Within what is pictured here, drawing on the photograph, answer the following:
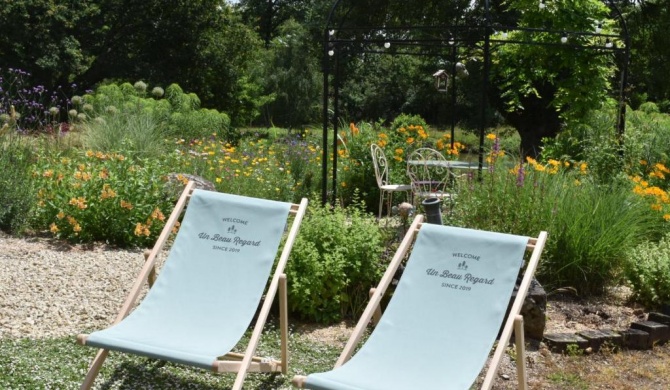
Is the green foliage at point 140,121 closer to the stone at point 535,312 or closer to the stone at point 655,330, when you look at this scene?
the stone at point 535,312

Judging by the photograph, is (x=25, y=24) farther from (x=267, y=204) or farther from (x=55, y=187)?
(x=267, y=204)

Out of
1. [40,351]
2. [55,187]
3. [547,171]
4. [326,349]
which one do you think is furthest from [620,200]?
[55,187]

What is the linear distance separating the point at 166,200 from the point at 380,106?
2235cm

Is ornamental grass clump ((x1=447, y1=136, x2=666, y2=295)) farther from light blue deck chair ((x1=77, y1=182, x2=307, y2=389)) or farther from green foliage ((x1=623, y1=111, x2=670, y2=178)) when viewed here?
green foliage ((x1=623, y1=111, x2=670, y2=178))

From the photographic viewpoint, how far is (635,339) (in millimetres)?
4633

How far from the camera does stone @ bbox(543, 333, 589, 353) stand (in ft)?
14.7

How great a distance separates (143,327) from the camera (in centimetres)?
370

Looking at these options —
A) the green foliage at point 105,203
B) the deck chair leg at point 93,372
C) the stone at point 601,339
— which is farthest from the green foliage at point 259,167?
the deck chair leg at point 93,372

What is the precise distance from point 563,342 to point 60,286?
9.47 feet

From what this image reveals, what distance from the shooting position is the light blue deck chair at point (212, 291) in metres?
3.49

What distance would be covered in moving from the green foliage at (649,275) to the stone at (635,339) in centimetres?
64

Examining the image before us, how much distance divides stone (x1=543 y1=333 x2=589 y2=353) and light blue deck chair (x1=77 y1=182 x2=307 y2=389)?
151 cm

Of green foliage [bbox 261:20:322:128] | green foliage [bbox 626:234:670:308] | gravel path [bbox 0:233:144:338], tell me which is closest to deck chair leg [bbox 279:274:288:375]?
gravel path [bbox 0:233:144:338]

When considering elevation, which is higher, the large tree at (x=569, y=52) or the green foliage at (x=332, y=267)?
the large tree at (x=569, y=52)
